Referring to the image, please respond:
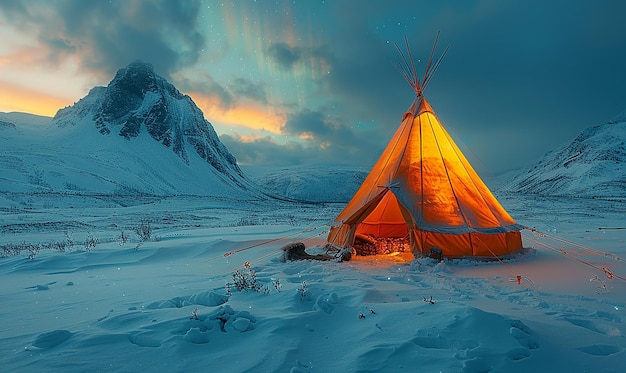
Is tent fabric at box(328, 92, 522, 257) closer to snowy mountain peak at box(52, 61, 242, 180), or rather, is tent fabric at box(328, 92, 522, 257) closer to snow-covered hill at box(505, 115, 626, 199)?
snow-covered hill at box(505, 115, 626, 199)

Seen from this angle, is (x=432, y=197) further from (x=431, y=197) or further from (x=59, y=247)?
(x=59, y=247)

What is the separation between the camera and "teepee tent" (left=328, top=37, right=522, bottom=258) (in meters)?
8.84

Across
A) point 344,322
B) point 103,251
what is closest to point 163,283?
point 344,322

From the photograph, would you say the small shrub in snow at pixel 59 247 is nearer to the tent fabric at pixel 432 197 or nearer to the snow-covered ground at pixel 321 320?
the snow-covered ground at pixel 321 320

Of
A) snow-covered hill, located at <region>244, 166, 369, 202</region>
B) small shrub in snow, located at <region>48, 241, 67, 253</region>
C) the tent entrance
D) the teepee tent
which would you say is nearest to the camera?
the teepee tent

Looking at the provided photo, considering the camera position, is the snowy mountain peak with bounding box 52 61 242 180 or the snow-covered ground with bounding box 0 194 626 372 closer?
the snow-covered ground with bounding box 0 194 626 372

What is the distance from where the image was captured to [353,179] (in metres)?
188

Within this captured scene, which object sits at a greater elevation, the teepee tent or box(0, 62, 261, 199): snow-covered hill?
box(0, 62, 261, 199): snow-covered hill

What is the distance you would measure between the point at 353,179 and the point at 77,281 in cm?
18325

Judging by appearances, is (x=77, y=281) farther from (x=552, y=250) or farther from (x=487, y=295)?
(x=552, y=250)

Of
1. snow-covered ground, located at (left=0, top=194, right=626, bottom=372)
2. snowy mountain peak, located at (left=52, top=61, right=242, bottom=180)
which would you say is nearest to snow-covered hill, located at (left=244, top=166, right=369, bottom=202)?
snowy mountain peak, located at (left=52, top=61, right=242, bottom=180)

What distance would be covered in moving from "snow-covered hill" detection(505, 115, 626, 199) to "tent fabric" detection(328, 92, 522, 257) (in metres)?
89.8

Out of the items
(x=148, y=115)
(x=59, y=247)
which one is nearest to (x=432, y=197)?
(x=59, y=247)

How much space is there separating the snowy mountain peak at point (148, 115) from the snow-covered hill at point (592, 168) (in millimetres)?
108775
